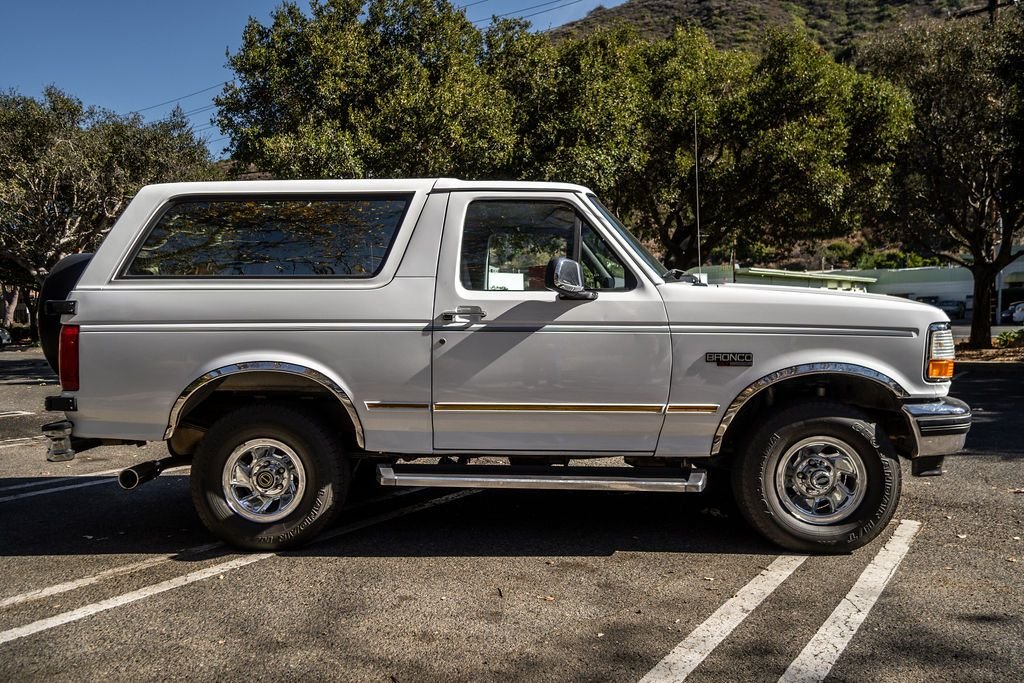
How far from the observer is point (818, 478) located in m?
4.92

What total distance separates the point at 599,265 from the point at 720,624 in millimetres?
2160

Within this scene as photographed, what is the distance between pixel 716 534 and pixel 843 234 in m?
19.6

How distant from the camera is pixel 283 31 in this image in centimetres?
2178

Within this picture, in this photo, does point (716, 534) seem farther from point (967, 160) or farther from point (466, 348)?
point (967, 160)

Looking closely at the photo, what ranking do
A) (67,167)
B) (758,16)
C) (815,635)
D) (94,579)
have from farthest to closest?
(758,16)
(67,167)
(94,579)
(815,635)

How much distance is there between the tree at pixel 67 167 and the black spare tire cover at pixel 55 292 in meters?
24.8

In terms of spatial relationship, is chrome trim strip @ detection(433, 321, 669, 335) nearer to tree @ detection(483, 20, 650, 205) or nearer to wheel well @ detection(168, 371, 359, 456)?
wheel well @ detection(168, 371, 359, 456)

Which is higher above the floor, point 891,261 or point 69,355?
point 891,261

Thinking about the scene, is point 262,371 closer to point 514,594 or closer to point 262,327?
point 262,327

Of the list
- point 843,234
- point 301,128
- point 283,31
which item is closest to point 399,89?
point 301,128

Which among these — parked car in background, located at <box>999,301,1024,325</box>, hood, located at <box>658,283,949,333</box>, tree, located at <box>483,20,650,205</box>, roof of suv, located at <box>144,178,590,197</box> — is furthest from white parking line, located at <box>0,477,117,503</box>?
parked car in background, located at <box>999,301,1024,325</box>

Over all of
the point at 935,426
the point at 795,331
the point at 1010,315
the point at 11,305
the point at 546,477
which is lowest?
the point at 1010,315

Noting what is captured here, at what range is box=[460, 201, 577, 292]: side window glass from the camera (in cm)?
502

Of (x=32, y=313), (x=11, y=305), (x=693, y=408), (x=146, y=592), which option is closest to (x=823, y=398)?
(x=693, y=408)
